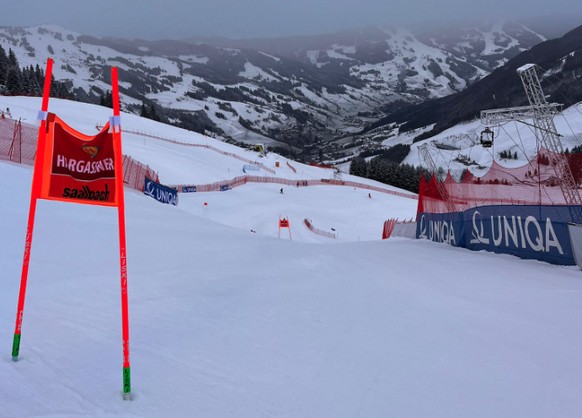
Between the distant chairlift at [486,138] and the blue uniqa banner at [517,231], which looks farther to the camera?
the distant chairlift at [486,138]

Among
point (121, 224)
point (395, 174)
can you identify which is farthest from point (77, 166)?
point (395, 174)

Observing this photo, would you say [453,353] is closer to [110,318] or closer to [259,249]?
[110,318]

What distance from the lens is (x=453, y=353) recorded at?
4.99 m

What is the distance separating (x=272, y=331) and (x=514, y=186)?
500 inches

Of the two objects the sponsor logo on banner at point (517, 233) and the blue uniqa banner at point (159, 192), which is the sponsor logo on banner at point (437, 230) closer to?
the sponsor logo on banner at point (517, 233)

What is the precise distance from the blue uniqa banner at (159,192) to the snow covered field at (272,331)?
45.5 feet

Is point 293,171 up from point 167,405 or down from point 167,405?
up

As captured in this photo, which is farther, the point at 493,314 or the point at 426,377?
the point at 493,314

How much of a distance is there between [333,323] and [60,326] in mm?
3230

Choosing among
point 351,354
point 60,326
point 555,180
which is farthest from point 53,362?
point 555,180

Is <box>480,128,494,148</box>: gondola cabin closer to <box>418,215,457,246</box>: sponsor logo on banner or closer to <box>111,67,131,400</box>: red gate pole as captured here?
<box>418,215,457,246</box>: sponsor logo on banner

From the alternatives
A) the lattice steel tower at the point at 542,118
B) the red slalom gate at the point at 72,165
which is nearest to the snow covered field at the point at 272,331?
the red slalom gate at the point at 72,165

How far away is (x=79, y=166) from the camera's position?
3752 millimetres

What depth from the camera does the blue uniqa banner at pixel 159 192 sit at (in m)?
25.0
